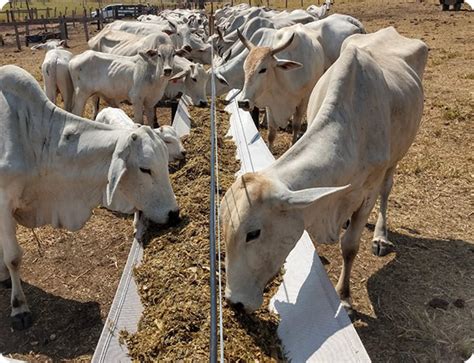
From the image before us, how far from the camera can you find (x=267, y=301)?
Answer: 3.29 meters

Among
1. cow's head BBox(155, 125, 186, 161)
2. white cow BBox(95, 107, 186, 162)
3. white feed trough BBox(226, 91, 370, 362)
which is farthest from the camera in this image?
cow's head BBox(155, 125, 186, 161)

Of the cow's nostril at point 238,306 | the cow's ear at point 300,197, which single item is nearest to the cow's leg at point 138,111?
the cow's nostril at point 238,306

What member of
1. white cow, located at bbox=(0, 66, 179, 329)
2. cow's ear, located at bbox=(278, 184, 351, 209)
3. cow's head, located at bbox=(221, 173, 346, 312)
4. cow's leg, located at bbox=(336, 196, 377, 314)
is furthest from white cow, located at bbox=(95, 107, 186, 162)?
cow's ear, located at bbox=(278, 184, 351, 209)

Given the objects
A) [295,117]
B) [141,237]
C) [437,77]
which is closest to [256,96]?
[295,117]

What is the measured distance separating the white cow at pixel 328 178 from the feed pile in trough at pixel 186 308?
327 millimetres

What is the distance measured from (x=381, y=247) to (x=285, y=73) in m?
3.02

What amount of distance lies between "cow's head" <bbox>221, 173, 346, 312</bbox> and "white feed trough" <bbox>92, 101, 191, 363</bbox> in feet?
2.66

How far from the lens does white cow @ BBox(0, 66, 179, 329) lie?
137 inches

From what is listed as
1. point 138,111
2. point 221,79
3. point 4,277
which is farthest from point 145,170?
point 221,79

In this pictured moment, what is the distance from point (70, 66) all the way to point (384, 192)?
5.48 meters

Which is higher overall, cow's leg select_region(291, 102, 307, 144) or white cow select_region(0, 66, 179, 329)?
white cow select_region(0, 66, 179, 329)

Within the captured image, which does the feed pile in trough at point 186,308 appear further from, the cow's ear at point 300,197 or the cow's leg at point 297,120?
the cow's leg at point 297,120

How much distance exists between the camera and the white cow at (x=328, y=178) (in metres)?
2.51

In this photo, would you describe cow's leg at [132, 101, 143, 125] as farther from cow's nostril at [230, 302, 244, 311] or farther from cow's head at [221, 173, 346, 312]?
cow's nostril at [230, 302, 244, 311]
